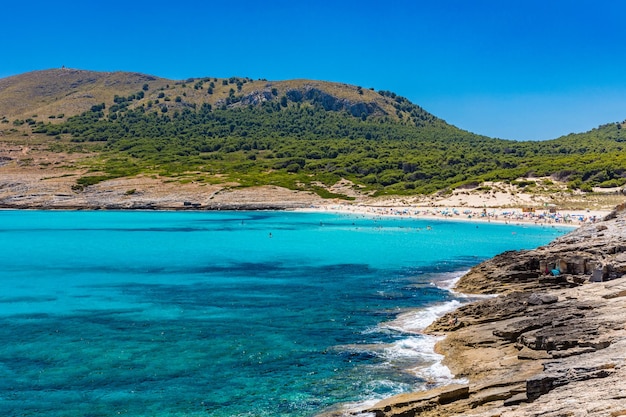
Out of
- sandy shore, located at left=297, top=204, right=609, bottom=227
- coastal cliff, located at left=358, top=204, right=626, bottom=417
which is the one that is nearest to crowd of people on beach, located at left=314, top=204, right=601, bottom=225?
sandy shore, located at left=297, top=204, right=609, bottom=227

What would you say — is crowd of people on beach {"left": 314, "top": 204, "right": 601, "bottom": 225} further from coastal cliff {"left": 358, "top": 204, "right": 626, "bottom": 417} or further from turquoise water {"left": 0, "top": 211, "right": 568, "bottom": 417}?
coastal cliff {"left": 358, "top": 204, "right": 626, "bottom": 417}

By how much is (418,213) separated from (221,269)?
67.5 m

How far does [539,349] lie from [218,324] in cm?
1542

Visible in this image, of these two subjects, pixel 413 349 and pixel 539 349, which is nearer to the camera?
pixel 539 349

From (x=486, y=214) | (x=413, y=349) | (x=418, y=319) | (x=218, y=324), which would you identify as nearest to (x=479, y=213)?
(x=486, y=214)

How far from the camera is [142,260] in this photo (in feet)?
→ 184

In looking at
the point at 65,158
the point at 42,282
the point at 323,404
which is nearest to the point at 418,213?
the point at 42,282

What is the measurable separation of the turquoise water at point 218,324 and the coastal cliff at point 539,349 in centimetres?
208

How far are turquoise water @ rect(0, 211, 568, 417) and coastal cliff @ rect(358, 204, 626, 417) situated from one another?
208 cm

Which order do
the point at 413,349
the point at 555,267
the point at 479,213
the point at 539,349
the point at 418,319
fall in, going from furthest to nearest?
the point at 479,213 → the point at 555,267 → the point at 418,319 → the point at 413,349 → the point at 539,349

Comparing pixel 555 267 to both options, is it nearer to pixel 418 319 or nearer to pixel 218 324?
pixel 418 319

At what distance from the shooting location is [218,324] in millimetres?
28656

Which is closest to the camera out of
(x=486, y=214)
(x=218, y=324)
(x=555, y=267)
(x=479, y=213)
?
(x=218, y=324)

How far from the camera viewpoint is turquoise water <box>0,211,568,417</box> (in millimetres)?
19281
